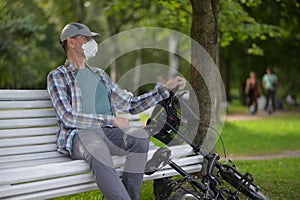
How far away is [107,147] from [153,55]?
108ft

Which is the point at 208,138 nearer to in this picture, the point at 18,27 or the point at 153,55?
the point at 18,27

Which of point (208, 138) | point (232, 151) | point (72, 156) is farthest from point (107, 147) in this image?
point (232, 151)

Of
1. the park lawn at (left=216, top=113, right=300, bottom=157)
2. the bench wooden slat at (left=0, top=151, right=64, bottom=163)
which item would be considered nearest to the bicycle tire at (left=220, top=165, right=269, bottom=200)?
the bench wooden slat at (left=0, top=151, right=64, bottom=163)

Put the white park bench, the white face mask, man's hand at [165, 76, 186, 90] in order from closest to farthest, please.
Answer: the white park bench → the white face mask → man's hand at [165, 76, 186, 90]

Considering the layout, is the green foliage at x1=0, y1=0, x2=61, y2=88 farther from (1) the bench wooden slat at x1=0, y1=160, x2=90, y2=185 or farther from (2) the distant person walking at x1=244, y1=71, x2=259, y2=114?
(1) the bench wooden slat at x1=0, y1=160, x2=90, y2=185

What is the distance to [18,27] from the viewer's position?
20062 mm

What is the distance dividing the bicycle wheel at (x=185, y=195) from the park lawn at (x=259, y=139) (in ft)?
15.3

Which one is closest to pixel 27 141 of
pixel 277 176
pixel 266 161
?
pixel 277 176

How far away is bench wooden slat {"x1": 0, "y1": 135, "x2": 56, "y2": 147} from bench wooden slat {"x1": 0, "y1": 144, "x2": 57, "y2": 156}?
0.03 meters

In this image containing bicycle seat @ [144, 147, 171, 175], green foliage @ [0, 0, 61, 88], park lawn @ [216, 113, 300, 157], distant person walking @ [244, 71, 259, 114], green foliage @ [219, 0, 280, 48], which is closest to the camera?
bicycle seat @ [144, 147, 171, 175]

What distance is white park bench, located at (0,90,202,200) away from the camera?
12.0 feet

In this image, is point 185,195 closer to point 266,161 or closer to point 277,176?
point 277,176

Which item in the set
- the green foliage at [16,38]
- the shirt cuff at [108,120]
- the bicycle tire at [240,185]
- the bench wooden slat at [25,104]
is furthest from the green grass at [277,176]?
the green foliage at [16,38]

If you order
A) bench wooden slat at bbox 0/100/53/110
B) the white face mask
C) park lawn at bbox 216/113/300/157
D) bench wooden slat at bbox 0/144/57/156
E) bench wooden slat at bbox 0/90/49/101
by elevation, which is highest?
the white face mask
